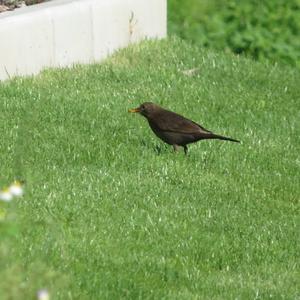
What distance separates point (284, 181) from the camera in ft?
31.5

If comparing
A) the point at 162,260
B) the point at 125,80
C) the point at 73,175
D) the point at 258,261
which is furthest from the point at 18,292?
the point at 125,80

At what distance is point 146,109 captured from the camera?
10.4m

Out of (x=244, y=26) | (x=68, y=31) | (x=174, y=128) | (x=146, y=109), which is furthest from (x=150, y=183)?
(x=244, y=26)

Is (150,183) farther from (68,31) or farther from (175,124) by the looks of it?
(68,31)

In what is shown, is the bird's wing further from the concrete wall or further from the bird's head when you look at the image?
the concrete wall

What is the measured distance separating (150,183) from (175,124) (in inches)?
44.7

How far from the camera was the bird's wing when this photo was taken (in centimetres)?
993

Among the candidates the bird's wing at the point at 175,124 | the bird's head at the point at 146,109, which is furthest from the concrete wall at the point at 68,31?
the bird's wing at the point at 175,124

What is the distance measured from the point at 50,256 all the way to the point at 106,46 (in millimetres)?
5784

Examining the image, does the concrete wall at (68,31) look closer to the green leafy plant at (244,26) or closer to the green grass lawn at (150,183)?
the green grass lawn at (150,183)

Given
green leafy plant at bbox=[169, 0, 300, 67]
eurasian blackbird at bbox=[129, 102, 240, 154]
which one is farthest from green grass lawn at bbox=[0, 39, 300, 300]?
green leafy plant at bbox=[169, 0, 300, 67]

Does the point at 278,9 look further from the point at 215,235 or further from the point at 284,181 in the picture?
the point at 215,235

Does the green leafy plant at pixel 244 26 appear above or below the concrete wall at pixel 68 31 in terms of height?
below

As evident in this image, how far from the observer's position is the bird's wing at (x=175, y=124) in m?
9.93
